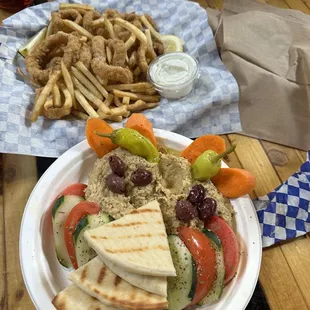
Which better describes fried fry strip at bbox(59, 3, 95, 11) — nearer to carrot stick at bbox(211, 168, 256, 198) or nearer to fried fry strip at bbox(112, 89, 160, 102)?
fried fry strip at bbox(112, 89, 160, 102)

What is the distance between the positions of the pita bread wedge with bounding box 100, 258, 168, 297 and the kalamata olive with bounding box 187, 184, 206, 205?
0.41m

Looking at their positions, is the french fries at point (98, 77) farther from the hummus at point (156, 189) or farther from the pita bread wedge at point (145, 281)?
Answer: the pita bread wedge at point (145, 281)

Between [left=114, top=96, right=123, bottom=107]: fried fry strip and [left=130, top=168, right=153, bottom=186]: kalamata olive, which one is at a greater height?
[left=130, top=168, right=153, bottom=186]: kalamata olive

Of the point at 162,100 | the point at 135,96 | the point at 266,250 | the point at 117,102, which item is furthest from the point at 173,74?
the point at 266,250

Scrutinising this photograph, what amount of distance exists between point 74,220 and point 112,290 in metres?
0.36

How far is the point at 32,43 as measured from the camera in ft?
8.46

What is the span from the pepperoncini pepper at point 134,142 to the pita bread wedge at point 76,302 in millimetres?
652

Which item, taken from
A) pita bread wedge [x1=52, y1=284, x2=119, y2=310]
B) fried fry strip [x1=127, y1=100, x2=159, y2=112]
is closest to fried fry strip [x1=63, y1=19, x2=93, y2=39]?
fried fry strip [x1=127, y1=100, x2=159, y2=112]

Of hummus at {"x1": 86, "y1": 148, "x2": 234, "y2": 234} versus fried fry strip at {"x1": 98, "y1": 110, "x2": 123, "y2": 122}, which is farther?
fried fry strip at {"x1": 98, "y1": 110, "x2": 123, "y2": 122}

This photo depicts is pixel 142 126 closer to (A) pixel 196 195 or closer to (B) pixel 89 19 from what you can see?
(A) pixel 196 195

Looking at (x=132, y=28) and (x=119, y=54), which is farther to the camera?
(x=132, y=28)

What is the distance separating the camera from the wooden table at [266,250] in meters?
1.64

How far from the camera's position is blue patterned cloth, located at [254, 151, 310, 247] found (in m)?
1.79

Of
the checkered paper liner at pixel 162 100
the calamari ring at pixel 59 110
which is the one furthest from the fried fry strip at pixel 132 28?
the calamari ring at pixel 59 110
